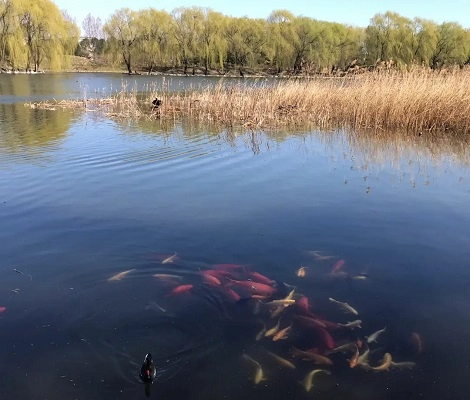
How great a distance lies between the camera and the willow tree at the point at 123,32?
174 ft

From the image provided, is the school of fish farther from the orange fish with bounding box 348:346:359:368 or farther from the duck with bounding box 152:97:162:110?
the duck with bounding box 152:97:162:110

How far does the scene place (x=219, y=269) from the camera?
4090 millimetres

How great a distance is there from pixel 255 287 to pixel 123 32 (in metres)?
54.7

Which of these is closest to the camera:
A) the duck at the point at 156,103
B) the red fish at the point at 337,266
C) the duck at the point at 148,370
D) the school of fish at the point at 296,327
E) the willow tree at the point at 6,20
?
the duck at the point at 148,370

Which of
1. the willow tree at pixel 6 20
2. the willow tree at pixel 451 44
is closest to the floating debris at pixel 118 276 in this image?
the willow tree at pixel 6 20

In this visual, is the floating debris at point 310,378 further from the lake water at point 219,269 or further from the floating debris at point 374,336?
the floating debris at point 374,336

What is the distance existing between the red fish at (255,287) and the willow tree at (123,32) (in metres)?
54.1

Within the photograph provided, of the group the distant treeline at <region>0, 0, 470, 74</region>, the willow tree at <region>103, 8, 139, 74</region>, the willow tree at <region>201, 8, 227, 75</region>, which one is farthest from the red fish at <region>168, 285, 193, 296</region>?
the willow tree at <region>103, 8, 139, 74</region>

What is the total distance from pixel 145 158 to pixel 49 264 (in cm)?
488

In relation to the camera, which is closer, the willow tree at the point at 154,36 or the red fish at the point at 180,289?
the red fish at the point at 180,289

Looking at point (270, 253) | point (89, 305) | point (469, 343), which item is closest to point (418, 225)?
point (270, 253)

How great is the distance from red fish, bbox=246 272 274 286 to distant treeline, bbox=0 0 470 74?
147ft

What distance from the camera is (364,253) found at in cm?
457

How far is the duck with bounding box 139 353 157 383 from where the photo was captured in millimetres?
2598
